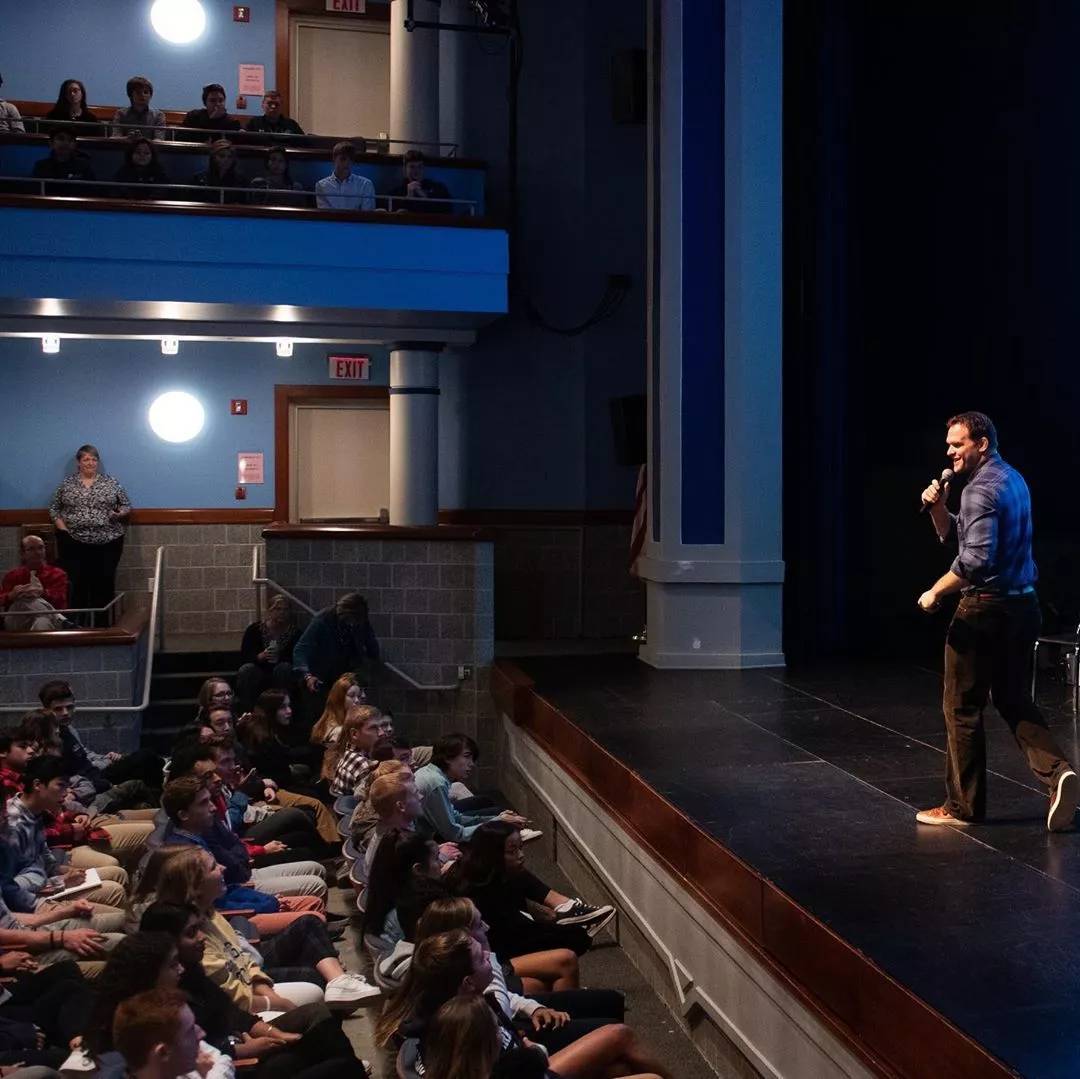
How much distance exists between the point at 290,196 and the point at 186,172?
0.70m

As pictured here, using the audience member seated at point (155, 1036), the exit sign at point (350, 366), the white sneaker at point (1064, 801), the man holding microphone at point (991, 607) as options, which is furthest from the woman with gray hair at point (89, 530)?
the audience member seated at point (155, 1036)

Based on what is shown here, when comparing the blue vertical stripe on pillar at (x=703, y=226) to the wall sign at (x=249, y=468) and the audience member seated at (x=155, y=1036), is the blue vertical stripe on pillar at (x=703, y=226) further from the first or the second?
the audience member seated at (x=155, y=1036)

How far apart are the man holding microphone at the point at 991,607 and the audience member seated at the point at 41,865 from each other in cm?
291

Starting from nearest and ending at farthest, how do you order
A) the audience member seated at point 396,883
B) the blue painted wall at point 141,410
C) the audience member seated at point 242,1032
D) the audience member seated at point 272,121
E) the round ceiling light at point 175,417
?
the audience member seated at point 242,1032
the audience member seated at point 396,883
the audience member seated at point 272,121
the blue painted wall at point 141,410
the round ceiling light at point 175,417

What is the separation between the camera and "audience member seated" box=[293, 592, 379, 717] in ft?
28.9

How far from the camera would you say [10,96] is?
36.9ft

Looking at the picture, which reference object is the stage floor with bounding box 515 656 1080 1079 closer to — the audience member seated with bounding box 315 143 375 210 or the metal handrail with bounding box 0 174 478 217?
the metal handrail with bounding box 0 174 478 217

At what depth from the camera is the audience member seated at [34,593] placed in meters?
8.80

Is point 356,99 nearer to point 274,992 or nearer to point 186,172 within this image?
point 186,172

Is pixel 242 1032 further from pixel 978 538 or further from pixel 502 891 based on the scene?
pixel 978 538

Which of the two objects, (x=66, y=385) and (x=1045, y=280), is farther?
(x=66, y=385)

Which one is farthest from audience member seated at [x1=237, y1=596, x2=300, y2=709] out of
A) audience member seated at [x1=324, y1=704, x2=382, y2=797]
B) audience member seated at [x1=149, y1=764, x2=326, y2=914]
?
audience member seated at [x1=149, y1=764, x2=326, y2=914]

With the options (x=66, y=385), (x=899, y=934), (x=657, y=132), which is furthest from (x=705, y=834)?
(x=66, y=385)

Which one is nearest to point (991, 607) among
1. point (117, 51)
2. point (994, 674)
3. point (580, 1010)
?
point (994, 674)
